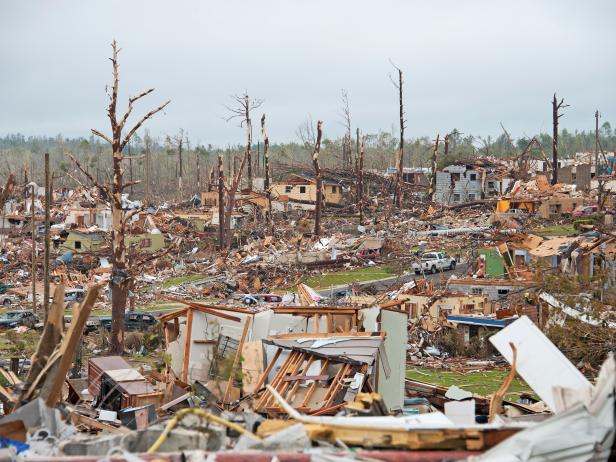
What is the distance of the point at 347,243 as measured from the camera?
140ft

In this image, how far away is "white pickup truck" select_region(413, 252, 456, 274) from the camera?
3581 centimetres

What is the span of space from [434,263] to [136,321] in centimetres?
1371

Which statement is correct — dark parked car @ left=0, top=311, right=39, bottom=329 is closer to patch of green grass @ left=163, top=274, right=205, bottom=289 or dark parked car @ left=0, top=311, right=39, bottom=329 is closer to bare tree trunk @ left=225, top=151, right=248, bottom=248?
patch of green grass @ left=163, top=274, right=205, bottom=289

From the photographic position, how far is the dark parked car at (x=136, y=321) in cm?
2662

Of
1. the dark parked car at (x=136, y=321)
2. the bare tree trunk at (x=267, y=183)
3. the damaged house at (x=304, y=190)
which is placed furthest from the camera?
the damaged house at (x=304, y=190)

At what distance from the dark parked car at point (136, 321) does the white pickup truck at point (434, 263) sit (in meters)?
12.5

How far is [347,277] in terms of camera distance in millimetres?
36312

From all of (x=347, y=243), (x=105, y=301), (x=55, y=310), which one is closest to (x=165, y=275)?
(x=105, y=301)

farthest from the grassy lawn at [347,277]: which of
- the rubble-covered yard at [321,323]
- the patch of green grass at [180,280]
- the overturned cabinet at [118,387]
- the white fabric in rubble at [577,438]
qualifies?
the white fabric in rubble at [577,438]

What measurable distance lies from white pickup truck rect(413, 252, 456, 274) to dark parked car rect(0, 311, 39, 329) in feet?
49.4

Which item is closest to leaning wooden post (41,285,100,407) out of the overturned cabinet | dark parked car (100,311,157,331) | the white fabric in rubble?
the white fabric in rubble

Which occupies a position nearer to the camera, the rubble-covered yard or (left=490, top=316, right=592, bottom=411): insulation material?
the rubble-covered yard

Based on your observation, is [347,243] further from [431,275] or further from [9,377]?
[9,377]

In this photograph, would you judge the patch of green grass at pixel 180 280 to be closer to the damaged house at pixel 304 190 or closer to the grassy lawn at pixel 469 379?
the grassy lawn at pixel 469 379
